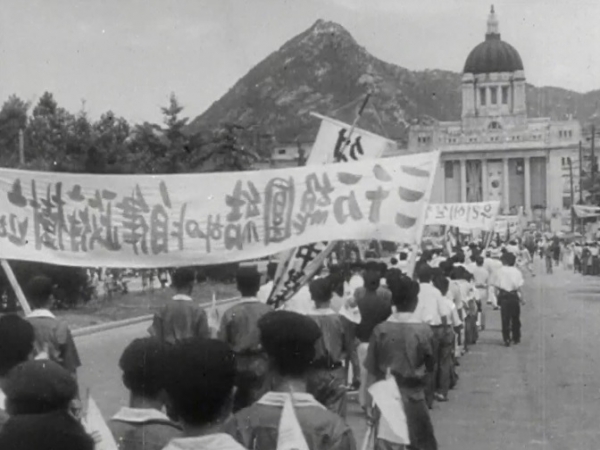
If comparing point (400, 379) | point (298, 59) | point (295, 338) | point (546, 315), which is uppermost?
point (298, 59)

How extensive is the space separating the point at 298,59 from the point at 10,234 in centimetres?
16271

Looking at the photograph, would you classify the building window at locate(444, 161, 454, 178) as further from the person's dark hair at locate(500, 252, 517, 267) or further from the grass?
the person's dark hair at locate(500, 252, 517, 267)

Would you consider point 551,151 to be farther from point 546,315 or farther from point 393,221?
point 393,221

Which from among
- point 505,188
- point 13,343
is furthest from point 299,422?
point 505,188

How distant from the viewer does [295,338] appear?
465 centimetres

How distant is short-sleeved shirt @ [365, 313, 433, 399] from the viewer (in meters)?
7.99

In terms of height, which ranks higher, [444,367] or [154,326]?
[154,326]

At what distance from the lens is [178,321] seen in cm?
820

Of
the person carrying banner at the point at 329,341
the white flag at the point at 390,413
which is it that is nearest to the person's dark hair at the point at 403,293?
the person carrying banner at the point at 329,341

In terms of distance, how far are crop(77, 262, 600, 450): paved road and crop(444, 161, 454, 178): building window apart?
364 ft

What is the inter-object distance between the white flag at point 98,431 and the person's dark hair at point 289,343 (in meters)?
0.66

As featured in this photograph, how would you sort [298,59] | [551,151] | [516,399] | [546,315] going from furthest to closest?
[298,59]
[551,151]
[546,315]
[516,399]

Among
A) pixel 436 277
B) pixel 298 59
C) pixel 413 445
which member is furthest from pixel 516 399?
pixel 298 59

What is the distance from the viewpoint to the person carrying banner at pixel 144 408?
4461mm
